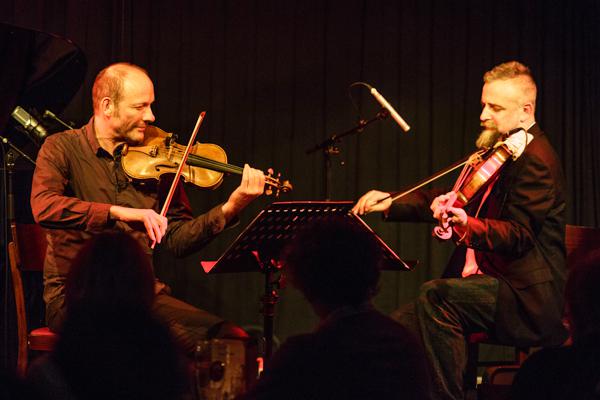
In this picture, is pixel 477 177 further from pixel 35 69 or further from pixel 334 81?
pixel 35 69

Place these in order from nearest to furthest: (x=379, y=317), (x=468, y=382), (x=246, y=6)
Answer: (x=379, y=317), (x=468, y=382), (x=246, y=6)

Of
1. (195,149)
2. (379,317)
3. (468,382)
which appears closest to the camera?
(379,317)

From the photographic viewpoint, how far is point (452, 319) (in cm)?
339

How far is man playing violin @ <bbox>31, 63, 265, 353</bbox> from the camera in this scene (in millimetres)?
3332

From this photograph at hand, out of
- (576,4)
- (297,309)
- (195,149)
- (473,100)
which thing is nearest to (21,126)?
(195,149)

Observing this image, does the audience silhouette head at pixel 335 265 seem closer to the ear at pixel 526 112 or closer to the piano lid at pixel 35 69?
the ear at pixel 526 112

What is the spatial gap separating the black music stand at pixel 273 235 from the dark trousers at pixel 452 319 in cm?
22

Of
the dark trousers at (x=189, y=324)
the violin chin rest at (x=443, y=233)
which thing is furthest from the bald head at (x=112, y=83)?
the violin chin rest at (x=443, y=233)

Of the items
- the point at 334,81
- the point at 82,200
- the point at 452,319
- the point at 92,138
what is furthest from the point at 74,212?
the point at 334,81

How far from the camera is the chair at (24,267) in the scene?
3.41 m

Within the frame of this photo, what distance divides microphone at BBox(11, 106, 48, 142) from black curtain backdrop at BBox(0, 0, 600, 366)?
0.80 meters

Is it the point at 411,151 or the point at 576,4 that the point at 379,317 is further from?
the point at 576,4

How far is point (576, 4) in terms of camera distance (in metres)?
5.48

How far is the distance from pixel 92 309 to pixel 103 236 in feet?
1.75
